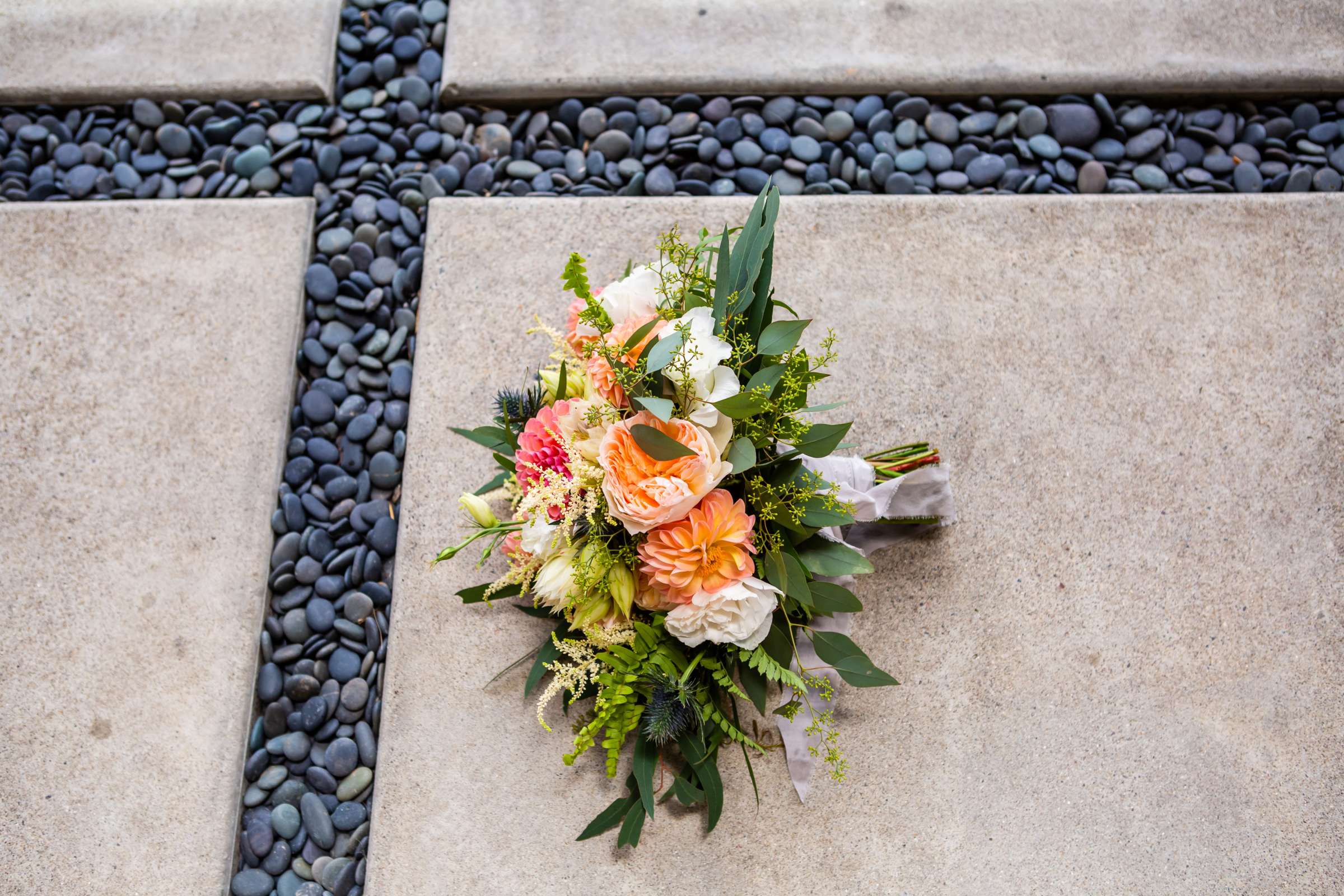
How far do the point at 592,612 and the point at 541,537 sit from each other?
0.43ft

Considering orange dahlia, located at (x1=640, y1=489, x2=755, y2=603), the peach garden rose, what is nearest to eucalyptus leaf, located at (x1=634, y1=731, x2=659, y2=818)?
orange dahlia, located at (x1=640, y1=489, x2=755, y2=603)

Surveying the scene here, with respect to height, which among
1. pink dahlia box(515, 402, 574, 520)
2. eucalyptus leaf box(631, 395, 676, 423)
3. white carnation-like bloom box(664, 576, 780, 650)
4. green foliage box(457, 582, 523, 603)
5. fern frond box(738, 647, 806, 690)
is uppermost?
eucalyptus leaf box(631, 395, 676, 423)

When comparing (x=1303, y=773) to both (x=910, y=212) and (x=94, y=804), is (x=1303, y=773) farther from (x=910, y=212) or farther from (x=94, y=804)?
(x=94, y=804)

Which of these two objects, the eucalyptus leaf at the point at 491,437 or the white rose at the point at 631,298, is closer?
the white rose at the point at 631,298

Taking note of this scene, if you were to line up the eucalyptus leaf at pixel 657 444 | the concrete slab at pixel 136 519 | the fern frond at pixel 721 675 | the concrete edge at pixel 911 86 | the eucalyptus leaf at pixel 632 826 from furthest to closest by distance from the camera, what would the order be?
the concrete edge at pixel 911 86, the concrete slab at pixel 136 519, the eucalyptus leaf at pixel 632 826, the fern frond at pixel 721 675, the eucalyptus leaf at pixel 657 444

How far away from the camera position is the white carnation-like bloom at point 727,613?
1.10m

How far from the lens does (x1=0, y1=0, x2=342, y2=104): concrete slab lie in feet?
5.85

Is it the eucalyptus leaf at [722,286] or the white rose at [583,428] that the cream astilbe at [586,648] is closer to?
the white rose at [583,428]

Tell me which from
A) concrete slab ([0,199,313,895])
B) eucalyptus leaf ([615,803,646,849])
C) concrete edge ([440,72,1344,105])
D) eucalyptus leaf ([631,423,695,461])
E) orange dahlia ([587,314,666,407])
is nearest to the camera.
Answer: eucalyptus leaf ([631,423,695,461])

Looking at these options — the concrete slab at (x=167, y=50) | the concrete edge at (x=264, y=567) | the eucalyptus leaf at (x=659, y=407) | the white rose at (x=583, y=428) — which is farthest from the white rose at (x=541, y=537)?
the concrete slab at (x=167, y=50)

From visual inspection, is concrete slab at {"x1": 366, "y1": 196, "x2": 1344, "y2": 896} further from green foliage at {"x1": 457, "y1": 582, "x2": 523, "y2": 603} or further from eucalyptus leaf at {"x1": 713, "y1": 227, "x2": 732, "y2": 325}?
eucalyptus leaf at {"x1": 713, "y1": 227, "x2": 732, "y2": 325}

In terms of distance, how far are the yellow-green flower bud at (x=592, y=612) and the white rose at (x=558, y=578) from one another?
0.12 feet

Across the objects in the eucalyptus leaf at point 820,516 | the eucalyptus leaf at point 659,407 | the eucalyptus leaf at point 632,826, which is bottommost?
the eucalyptus leaf at point 632,826

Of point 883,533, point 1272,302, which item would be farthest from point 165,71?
point 1272,302
